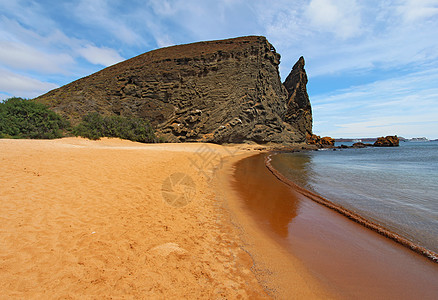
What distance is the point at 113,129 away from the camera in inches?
868

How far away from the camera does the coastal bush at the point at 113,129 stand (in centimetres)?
1919

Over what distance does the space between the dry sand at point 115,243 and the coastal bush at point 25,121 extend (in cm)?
1399

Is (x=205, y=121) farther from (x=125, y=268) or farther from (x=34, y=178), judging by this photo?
(x=125, y=268)

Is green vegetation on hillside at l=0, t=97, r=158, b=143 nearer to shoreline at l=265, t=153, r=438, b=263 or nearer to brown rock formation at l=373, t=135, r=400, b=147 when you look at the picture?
shoreline at l=265, t=153, r=438, b=263

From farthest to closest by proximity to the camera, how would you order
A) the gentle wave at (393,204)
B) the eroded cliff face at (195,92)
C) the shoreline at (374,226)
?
1. the eroded cliff face at (195,92)
2. the gentle wave at (393,204)
3. the shoreline at (374,226)

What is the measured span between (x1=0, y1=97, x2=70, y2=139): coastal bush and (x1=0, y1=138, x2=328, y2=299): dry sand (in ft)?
45.9

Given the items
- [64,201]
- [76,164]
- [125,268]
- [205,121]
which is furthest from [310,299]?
[205,121]

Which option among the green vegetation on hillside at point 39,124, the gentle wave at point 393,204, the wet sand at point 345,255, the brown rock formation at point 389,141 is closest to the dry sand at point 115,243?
the wet sand at point 345,255

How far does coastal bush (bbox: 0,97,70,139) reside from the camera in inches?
603

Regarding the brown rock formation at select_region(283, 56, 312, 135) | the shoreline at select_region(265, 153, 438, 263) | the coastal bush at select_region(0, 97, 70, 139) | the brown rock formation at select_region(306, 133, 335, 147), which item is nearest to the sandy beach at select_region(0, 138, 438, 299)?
the shoreline at select_region(265, 153, 438, 263)

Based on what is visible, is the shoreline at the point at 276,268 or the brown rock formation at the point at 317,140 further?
the brown rock formation at the point at 317,140

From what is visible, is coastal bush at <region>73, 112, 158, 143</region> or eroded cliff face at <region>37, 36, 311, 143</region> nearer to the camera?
coastal bush at <region>73, 112, 158, 143</region>

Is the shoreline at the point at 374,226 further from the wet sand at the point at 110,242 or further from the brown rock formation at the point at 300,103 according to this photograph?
the brown rock formation at the point at 300,103

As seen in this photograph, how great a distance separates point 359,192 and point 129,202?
30.0 ft
